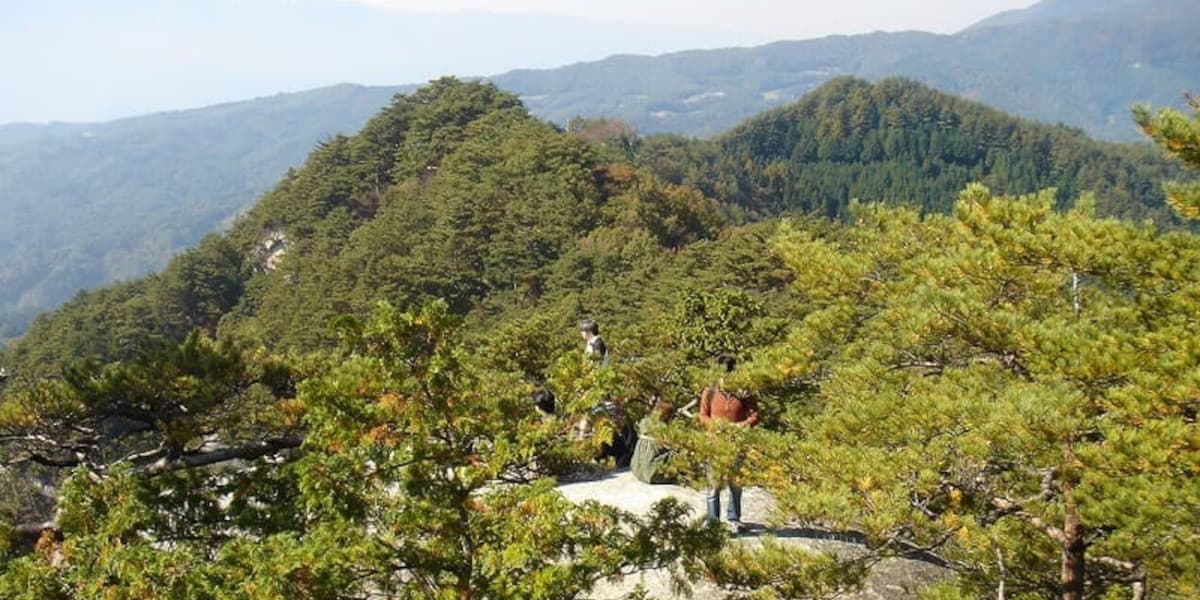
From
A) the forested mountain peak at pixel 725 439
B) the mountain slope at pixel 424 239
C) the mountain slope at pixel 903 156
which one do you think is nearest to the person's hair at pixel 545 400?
the forested mountain peak at pixel 725 439

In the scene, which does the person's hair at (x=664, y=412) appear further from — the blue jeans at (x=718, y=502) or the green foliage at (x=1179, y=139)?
the green foliage at (x=1179, y=139)

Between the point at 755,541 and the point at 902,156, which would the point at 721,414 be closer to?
the point at 755,541

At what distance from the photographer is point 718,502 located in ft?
25.7

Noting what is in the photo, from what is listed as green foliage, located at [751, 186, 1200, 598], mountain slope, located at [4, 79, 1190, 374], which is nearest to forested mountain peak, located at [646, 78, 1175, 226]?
mountain slope, located at [4, 79, 1190, 374]

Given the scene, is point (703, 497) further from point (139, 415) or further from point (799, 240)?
point (139, 415)

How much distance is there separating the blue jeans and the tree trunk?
2623 mm

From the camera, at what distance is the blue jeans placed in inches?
297

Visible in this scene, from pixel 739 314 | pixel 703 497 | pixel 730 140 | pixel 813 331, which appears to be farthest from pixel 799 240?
pixel 730 140

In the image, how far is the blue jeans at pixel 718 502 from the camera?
7534 mm

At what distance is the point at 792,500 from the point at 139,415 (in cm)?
506

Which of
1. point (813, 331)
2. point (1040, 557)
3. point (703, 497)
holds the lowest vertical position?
point (703, 497)

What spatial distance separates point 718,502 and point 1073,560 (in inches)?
115

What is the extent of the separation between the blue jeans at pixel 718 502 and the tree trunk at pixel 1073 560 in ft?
8.61

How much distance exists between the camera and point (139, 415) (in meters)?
6.64
